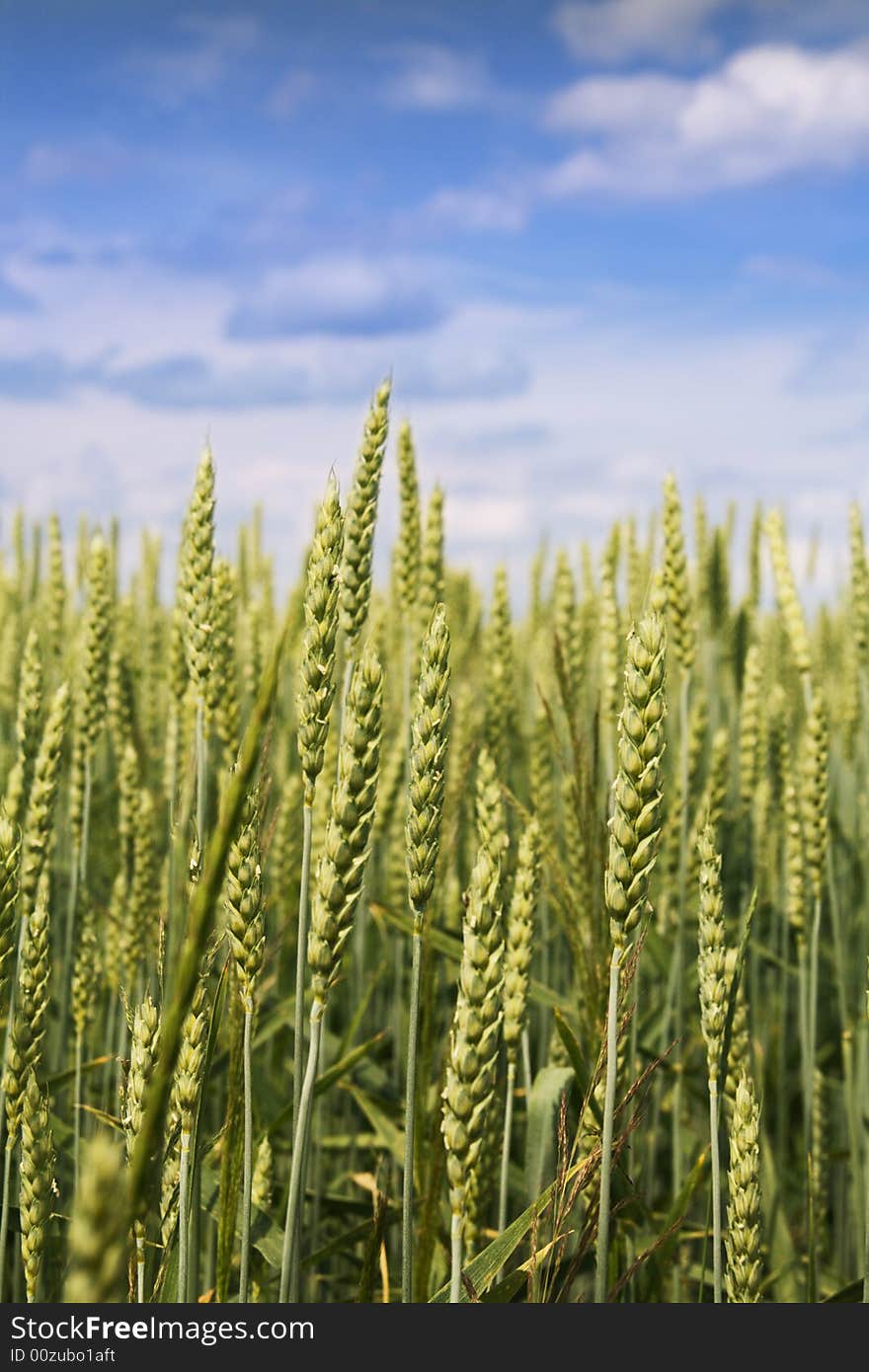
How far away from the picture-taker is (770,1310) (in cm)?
122

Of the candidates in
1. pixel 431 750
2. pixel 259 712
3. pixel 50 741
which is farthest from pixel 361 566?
pixel 259 712

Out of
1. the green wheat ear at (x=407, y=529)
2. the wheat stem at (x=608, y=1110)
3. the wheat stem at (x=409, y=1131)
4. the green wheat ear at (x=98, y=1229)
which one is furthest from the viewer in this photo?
the green wheat ear at (x=407, y=529)

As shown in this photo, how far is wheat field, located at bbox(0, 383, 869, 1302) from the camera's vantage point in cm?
112

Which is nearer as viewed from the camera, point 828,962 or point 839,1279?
point 839,1279

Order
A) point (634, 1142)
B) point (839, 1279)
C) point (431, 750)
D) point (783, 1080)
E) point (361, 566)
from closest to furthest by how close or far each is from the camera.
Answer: point (431, 750) < point (361, 566) < point (839, 1279) < point (634, 1142) < point (783, 1080)

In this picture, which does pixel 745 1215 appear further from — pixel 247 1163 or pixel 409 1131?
pixel 247 1163

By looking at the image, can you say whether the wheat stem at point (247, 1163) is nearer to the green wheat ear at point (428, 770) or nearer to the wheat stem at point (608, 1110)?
the green wheat ear at point (428, 770)

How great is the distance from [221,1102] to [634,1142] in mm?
913

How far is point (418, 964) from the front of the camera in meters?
1.14

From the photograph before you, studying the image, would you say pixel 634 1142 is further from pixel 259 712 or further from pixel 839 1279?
pixel 259 712

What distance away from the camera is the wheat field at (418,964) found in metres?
1.12

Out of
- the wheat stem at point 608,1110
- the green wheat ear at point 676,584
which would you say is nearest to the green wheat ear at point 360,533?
the wheat stem at point 608,1110

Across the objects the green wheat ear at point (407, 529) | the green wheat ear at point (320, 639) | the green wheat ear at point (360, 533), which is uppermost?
the green wheat ear at point (407, 529)

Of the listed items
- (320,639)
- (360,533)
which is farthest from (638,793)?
(360,533)
